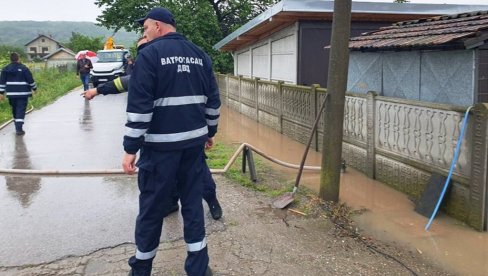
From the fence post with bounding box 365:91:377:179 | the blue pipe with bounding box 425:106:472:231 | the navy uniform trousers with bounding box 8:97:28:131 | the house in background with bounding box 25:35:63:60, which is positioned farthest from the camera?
the house in background with bounding box 25:35:63:60

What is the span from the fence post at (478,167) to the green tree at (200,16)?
849 inches

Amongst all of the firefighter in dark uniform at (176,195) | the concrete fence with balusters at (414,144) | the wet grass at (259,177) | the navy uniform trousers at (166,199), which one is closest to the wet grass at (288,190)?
the wet grass at (259,177)

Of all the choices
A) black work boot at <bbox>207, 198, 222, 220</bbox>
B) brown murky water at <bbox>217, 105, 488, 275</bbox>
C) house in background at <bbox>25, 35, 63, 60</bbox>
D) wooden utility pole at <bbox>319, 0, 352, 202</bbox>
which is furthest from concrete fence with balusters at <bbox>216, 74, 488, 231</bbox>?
house in background at <bbox>25, 35, 63, 60</bbox>

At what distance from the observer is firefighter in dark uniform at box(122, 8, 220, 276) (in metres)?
3.55

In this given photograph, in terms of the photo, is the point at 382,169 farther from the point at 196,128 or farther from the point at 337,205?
the point at 196,128

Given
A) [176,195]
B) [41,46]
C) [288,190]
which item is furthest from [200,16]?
[41,46]

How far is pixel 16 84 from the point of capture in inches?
446

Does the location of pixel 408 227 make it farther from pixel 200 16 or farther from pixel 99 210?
pixel 200 16

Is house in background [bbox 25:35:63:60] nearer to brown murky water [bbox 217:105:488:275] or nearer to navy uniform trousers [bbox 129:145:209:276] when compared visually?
brown murky water [bbox 217:105:488:275]

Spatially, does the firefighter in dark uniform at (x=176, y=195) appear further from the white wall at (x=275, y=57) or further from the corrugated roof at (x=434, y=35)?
the white wall at (x=275, y=57)

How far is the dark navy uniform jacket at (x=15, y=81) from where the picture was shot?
1123 centimetres

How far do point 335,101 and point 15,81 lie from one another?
866cm

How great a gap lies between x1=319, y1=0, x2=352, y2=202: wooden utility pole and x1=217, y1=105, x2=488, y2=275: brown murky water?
0.45 meters

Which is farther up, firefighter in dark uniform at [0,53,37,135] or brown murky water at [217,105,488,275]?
firefighter in dark uniform at [0,53,37,135]
